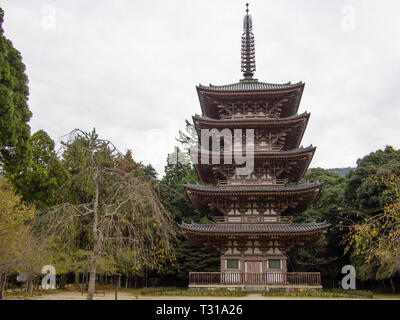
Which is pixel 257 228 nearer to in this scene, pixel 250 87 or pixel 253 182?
pixel 253 182

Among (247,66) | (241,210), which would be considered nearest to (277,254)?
(241,210)

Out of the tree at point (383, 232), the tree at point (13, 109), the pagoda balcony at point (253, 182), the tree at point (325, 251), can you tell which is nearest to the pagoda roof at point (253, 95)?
the pagoda balcony at point (253, 182)

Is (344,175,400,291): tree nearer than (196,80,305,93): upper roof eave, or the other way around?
(344,175,400,291): tree

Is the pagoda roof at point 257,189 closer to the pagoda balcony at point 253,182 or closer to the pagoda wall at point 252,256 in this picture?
the pagoda balcony at point 253,182

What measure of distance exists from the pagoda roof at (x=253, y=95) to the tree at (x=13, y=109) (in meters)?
12.4

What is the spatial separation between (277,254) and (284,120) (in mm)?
8918

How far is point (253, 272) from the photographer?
20875 mm

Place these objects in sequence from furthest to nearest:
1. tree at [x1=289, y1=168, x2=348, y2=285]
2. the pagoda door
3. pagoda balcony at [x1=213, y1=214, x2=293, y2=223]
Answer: tree at [x1=289, y1=168, x2=348, y2=285], pagoda balcony at [x1=213, y1=214, x2=293, y2=223], the pagoda door

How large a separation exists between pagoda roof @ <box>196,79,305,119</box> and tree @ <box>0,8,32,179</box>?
12.4 meters

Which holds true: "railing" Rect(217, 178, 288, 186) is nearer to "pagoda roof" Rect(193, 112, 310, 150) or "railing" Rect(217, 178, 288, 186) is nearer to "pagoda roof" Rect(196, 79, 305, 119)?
"pagoda roof" Rect(193, 112, 310, 150)

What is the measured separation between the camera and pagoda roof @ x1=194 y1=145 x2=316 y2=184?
2158 cm

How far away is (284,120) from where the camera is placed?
22422 mm

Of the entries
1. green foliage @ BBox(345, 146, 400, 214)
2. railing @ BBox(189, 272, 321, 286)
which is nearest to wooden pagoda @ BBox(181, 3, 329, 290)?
railing @ BBox(189, 272, 321, 286)

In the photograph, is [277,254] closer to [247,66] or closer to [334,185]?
[247,66]
